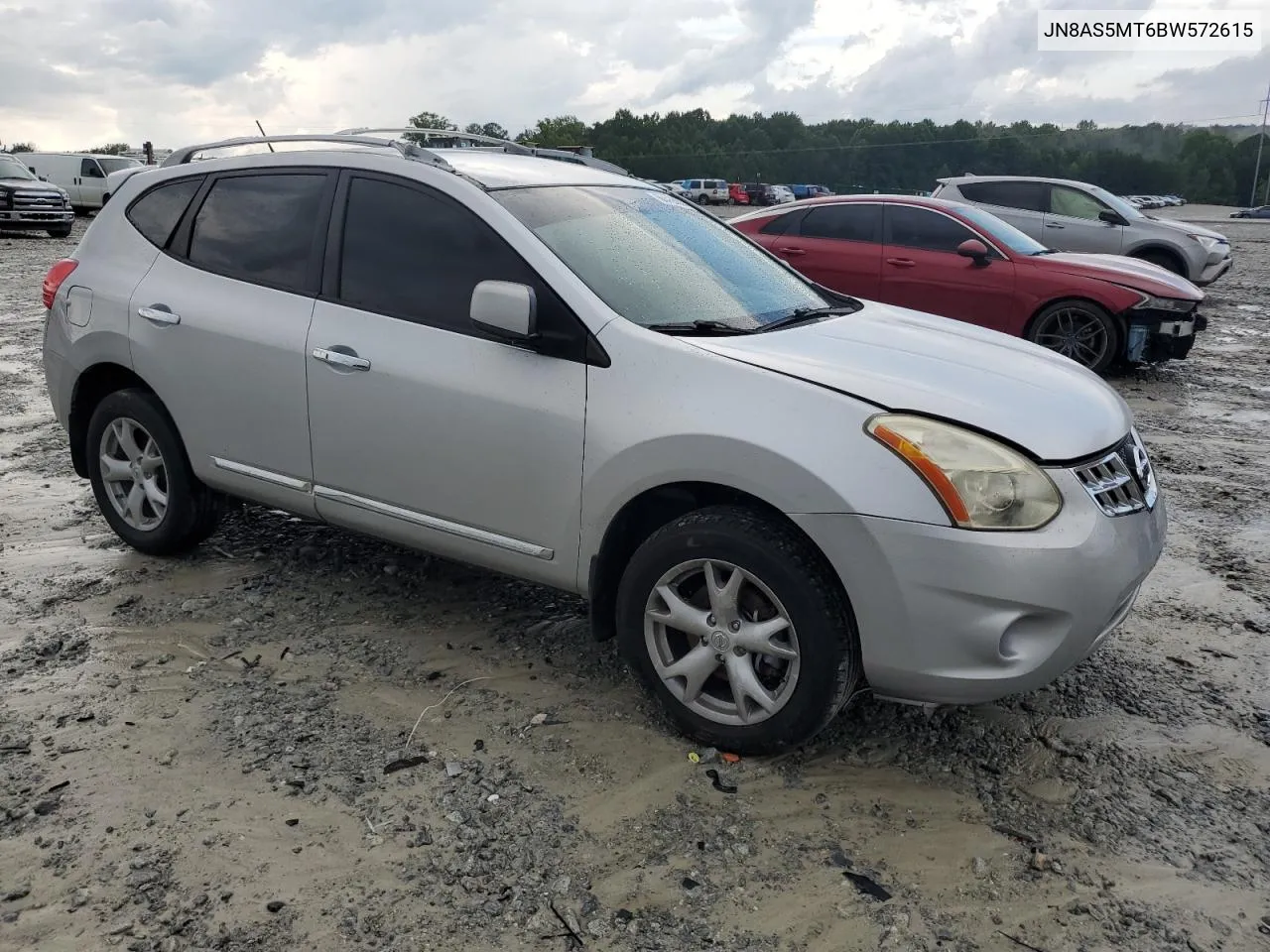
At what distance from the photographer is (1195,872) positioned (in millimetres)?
2717

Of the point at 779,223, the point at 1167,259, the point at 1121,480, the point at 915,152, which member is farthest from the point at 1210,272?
the point at 915,152

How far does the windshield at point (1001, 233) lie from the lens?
9.34 m

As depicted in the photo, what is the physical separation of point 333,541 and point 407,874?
2604 millimetres

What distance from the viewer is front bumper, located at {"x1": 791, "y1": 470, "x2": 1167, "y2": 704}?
2.77 metres

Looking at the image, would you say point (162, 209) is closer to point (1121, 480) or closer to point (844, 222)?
point (1121, 480)

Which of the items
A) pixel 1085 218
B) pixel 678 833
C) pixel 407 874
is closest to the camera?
pixel 407 874

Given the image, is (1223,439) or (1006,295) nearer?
(1223,439)

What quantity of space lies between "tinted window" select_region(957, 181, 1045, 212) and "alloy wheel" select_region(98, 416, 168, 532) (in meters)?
11.3

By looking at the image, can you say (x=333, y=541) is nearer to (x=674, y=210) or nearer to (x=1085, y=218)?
(x=674, y=210)

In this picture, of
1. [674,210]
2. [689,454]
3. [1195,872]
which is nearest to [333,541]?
[674,210]

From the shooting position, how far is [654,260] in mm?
3723

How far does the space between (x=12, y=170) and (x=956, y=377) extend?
1078 inches

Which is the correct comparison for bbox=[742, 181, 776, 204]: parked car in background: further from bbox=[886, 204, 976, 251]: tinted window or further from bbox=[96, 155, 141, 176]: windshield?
bbox=[886, 204, 976, 251]: tinted window

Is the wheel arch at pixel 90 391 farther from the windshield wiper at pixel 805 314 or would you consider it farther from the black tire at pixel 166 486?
the windshield wiper at pixel 805 314
